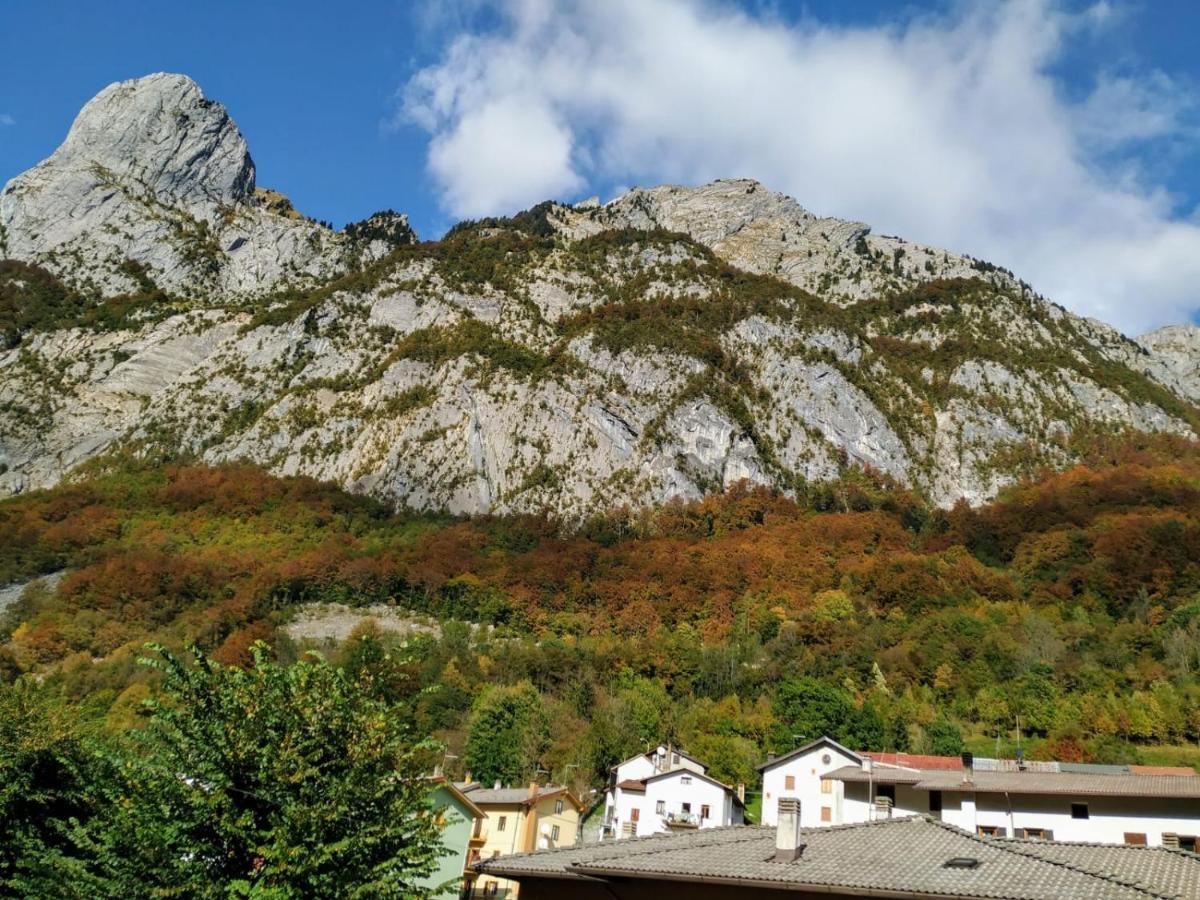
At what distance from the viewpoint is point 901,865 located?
13984 mm

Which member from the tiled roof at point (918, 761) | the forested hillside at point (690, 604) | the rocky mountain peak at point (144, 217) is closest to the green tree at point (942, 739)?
the forested hillside at point (690, 604)

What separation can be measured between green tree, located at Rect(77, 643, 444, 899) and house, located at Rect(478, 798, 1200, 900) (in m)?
2.99

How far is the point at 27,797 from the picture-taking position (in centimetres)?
2008

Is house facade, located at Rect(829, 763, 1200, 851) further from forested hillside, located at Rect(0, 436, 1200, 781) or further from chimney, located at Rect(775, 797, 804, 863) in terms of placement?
forested hillside, located at Rect(0, 436, 1200, 781)

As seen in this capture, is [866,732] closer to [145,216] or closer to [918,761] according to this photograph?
[918,761]

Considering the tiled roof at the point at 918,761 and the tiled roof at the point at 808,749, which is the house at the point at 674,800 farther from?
the tiled roof at the point at 918,761

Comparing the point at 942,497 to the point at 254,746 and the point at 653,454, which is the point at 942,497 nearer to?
the point at 653,454

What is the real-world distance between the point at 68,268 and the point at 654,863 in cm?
19426

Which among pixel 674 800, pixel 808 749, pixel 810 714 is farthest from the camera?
pixel 810 714

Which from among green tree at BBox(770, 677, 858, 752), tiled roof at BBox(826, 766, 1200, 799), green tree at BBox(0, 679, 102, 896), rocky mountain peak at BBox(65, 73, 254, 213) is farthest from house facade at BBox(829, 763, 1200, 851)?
rocky mountain peak at BBox(65, 73, 254, 213)

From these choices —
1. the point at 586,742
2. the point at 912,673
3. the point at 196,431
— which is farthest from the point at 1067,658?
the point at 196,431

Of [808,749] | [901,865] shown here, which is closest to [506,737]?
[808,749]

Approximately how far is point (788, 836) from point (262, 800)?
833 centimetres

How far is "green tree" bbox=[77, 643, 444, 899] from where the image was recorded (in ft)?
44.8
